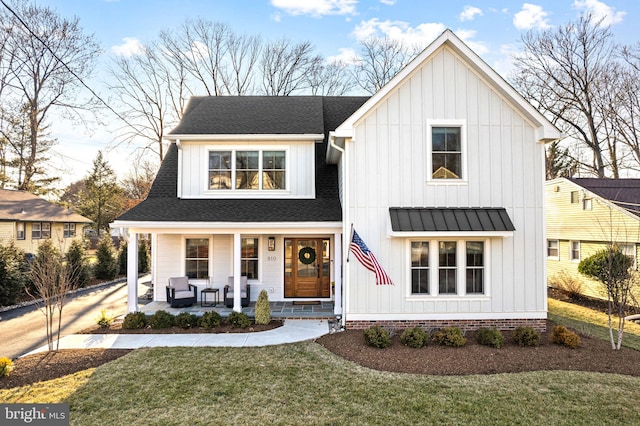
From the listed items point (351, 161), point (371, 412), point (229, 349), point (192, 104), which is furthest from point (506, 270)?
point (192, 104)

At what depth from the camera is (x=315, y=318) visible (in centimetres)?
988

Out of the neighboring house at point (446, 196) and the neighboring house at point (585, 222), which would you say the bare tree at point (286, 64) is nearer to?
the neighboring house at point (585, 222)

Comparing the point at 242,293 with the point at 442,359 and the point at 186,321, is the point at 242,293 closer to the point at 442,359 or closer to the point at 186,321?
the point at 186,321

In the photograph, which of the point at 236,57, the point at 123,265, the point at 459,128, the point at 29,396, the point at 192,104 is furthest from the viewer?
the point at 236,57

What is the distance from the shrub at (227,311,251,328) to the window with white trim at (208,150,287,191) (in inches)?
167

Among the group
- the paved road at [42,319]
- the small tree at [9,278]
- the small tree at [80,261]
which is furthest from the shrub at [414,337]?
the small tree at [80,261]

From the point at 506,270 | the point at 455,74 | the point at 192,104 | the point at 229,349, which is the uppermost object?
the point at 192,104

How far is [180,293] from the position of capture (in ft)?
35.5

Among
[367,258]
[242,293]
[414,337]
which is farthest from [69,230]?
[414,337]

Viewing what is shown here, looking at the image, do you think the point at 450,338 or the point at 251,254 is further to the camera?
the point at 251,254

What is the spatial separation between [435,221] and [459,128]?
2559 millimetres

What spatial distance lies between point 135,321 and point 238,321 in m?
2.64

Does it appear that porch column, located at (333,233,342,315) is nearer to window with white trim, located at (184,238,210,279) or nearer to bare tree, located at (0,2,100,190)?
window with white trim, located at (184,238,210,279)

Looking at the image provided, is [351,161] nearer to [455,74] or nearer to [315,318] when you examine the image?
[455,74]
